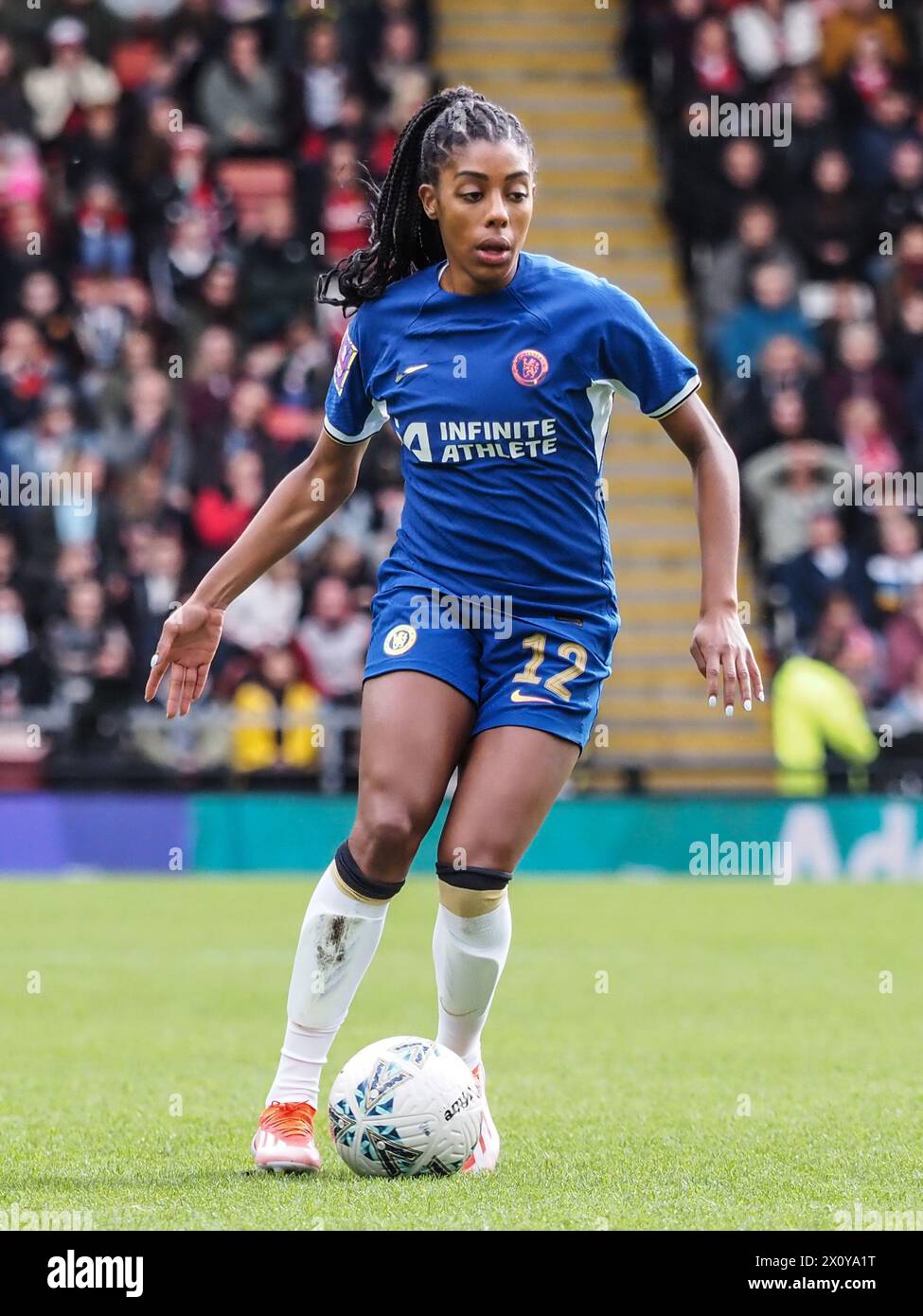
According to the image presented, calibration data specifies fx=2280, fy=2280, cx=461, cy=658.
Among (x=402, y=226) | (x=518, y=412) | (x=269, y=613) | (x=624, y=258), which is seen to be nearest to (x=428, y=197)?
(x=402, y=226)

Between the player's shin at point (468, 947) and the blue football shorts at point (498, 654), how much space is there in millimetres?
381

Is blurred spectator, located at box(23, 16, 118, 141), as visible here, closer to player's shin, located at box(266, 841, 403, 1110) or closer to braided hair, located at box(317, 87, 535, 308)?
braided hair, located at box(317, 87, 535, 308)

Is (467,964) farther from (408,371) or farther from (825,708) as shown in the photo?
(825,708)

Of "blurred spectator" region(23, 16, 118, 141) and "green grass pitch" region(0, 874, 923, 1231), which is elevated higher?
"blurred spectator" region(23, 16, 118, 141)

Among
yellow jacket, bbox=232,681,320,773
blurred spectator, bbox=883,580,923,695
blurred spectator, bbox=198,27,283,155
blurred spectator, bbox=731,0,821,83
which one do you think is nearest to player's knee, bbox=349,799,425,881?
yellow jacket, bbox=232,681,320,773

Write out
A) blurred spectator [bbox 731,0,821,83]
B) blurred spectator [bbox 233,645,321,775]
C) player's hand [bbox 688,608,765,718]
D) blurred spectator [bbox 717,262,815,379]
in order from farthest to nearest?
blurred spectator [bbox 731,0,821,83] < blurred spectator [bbox 717,262,815,379] < blurred spectator [bbox 233,645,321,775] < player's hand [bbox 688,608,765,718]

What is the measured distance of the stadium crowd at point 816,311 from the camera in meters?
16.2

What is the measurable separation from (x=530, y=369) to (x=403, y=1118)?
1.83m

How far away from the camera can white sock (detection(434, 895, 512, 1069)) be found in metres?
5.73

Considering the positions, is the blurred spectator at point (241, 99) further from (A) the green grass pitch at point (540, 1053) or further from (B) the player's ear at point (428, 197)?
(B) the player's ear at point (428, 197)

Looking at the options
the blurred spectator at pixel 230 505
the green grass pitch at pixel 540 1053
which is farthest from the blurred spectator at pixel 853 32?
the green grass pitch at pixel 540 1053

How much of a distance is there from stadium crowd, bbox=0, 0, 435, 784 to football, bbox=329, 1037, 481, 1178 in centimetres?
943

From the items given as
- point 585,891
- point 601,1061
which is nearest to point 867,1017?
point 601,1061
